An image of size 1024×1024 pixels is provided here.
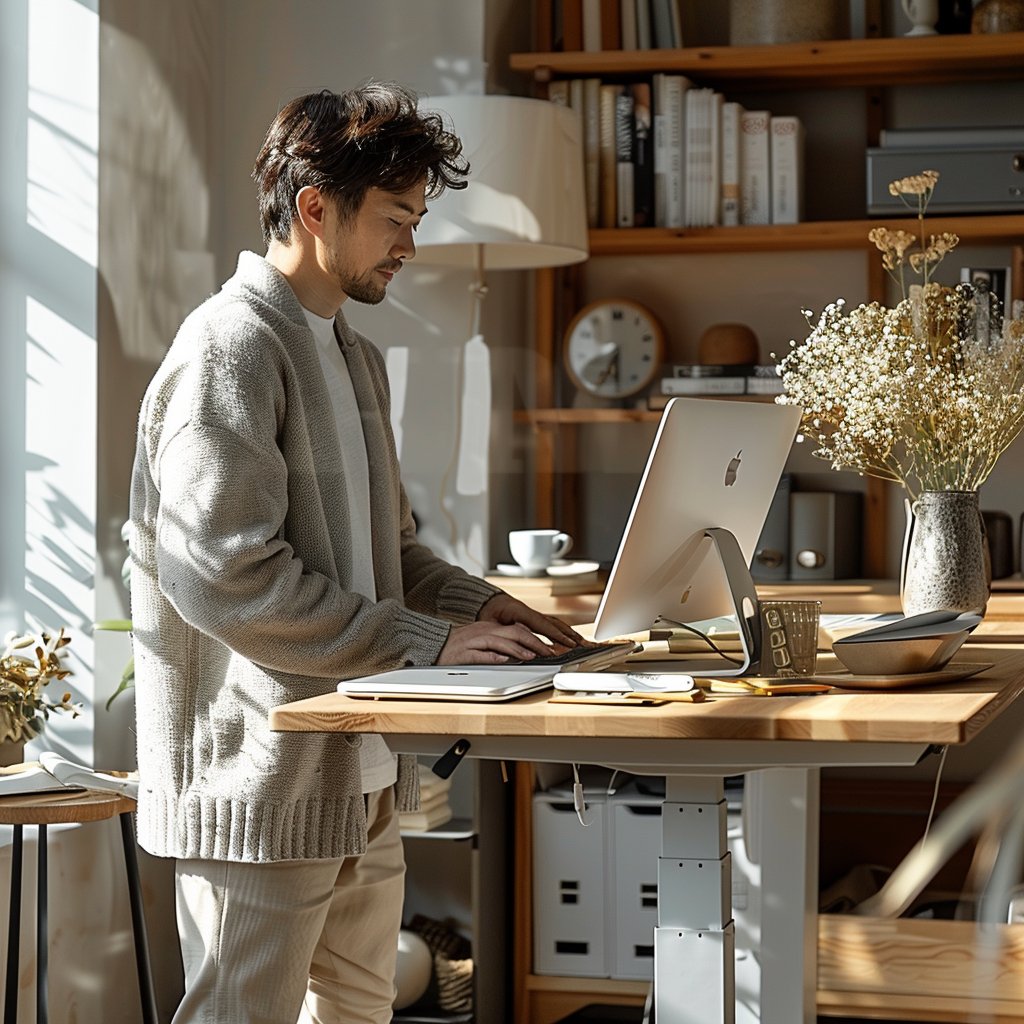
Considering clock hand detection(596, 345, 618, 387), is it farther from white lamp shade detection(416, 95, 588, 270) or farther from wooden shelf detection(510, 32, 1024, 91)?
wooden shelf detection(510, 32, 1024, 91)

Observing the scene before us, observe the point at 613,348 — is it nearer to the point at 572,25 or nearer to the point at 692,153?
the point at 692,153

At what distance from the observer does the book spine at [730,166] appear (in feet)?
10.7

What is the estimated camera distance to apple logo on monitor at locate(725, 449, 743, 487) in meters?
1.74

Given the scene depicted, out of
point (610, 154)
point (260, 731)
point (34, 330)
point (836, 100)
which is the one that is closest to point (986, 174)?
point (836, 100)

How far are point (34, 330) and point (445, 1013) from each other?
1523 millimetres

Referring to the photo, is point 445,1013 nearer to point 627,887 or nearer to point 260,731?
point 627,887

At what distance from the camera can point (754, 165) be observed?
10.7 feet

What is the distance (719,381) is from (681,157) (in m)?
0.49

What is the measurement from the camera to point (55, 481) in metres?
2.66

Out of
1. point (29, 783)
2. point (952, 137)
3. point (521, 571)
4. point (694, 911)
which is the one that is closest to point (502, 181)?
point (521, 571)

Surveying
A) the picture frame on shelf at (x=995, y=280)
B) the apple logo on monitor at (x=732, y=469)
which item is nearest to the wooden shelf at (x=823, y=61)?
the picture frame on shelf at (x=995, y=280)

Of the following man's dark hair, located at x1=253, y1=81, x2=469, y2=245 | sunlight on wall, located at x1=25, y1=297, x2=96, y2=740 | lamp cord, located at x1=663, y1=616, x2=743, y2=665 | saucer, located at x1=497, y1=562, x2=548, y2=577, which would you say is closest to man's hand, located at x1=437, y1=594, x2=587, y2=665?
lamp cord, located at x1=663, y1=616, x2=743, y2=665

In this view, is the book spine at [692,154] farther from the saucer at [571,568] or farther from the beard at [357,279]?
the beard at [357,279]

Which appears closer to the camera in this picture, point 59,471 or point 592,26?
point 59,471
